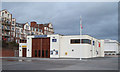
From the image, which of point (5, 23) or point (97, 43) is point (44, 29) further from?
point (97, 43)

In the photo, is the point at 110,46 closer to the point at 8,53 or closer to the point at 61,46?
the point at 61,46

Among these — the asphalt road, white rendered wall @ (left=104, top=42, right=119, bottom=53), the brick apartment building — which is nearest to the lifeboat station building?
the brick apartment building

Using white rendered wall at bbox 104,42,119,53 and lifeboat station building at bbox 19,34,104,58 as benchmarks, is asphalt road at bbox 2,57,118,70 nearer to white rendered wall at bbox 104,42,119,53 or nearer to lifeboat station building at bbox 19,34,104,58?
lifeboat station building at bbox 19,34,104,58

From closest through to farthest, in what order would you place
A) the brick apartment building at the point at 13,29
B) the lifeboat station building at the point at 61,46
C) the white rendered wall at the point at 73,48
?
1. the white rendered wall at the point at 73,48
2. the lifeboat station building at the point at 61,46
3. the brick apartment building at the point at 13,29

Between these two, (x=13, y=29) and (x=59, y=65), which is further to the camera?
(x=13, y=29)

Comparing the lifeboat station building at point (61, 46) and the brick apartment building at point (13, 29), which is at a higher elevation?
the brick apartment building at point (13, 29)

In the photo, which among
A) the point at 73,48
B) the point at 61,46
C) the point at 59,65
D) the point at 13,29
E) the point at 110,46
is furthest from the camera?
the point at 110,46

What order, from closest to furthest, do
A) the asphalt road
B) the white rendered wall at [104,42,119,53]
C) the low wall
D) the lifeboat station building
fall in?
the asphalt road → the lifeboat station building → the low wall → the white rendered wall at [104,42,119,53]

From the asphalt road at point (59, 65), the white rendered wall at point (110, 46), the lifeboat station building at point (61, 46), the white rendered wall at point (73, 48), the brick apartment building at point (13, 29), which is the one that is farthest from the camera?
the white rendered wall at point (110, 46)

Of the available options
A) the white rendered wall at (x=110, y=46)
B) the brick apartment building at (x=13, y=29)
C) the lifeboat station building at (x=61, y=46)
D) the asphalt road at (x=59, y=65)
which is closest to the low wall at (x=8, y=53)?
the brick apartment building at (x=13, y=29)

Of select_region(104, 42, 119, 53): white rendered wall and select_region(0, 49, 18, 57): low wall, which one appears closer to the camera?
select_region(0, 49, 18, 57): low wall

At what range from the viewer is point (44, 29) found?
9212 cm

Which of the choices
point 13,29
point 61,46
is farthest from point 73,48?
point 13,29

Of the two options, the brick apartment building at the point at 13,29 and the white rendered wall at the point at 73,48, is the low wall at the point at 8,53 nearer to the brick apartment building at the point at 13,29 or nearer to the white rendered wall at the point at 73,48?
the brick apartment building at the point at 13,29
